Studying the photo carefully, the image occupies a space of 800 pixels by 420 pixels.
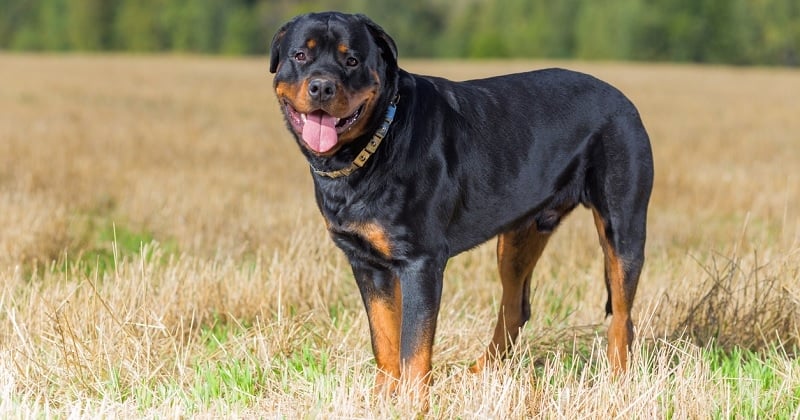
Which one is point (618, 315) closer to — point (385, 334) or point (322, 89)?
→ point (385, 334)

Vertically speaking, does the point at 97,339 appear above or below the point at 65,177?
above

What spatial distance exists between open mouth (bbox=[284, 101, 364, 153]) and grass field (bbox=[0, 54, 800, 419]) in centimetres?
92

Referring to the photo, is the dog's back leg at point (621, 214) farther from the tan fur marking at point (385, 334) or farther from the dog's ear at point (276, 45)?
the dog's ear at point (276, 45)

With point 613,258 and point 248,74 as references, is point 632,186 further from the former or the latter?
point 248,74

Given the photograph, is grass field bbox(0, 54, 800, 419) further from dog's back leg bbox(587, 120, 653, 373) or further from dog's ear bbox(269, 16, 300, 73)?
dog's ear bbox(269, 16, 300, 73)

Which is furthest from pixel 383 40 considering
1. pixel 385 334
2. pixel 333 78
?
pixel 385 334

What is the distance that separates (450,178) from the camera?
13.2 feet

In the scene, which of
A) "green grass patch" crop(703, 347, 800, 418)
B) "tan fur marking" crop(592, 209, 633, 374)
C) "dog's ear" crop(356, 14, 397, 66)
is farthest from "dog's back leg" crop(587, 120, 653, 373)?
"dog's ear" crop(356, 14, 397, 66)

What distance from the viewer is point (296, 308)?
5.18 m

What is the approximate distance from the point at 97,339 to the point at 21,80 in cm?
2407

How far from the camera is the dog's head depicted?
3.64m

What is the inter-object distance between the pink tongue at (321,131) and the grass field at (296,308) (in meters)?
0.92

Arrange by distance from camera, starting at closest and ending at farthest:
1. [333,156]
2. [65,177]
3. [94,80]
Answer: [333,156]
[65,177]
[94,80]

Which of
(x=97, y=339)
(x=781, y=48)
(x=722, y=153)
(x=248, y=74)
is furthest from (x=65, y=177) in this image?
(x=781, y=48)
